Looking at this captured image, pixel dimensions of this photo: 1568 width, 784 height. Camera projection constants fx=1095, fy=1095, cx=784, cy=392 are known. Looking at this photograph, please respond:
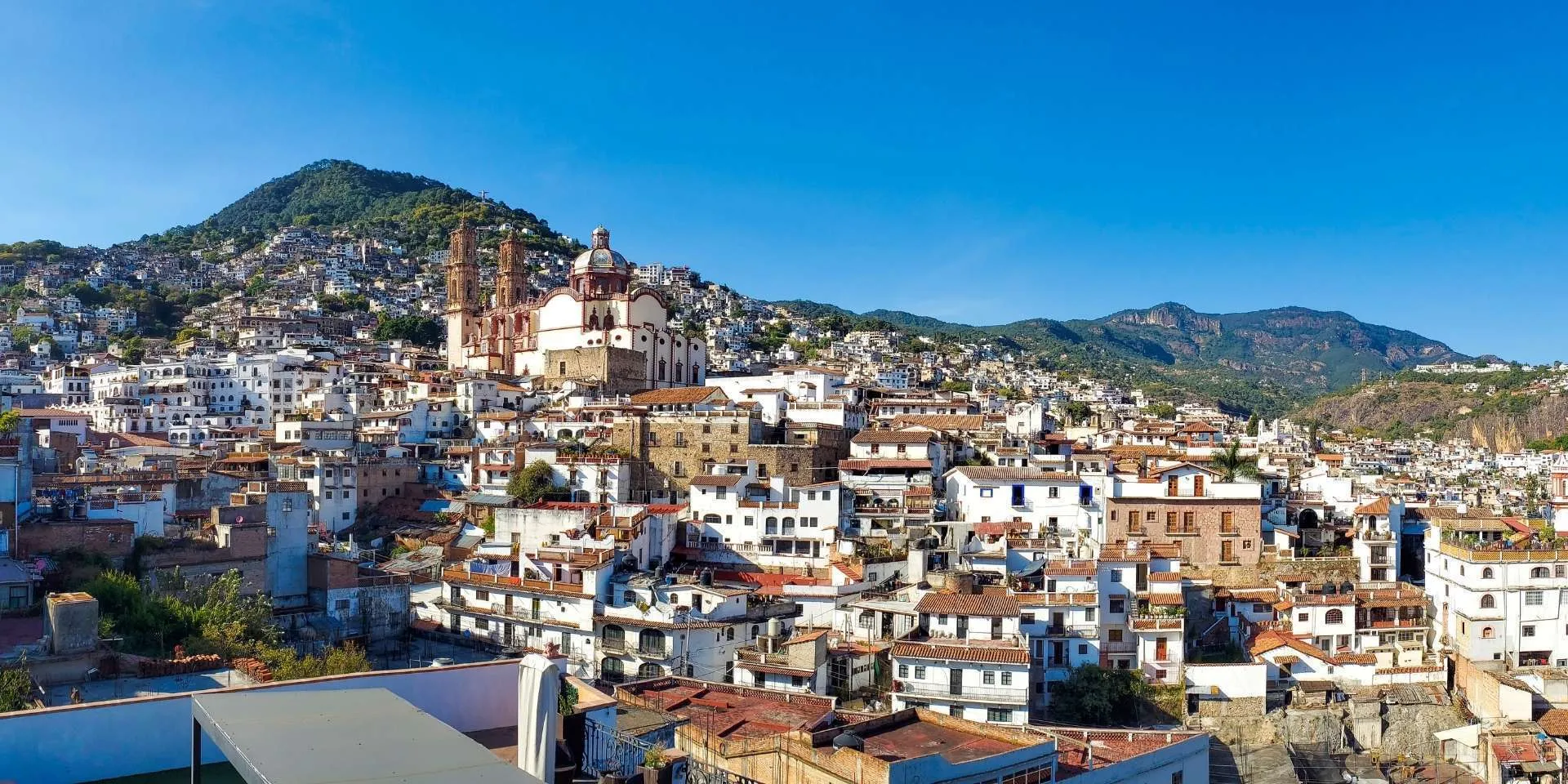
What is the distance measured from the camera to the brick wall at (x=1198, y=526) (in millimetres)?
31078

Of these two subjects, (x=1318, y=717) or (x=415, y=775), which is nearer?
(x=415, y=775)

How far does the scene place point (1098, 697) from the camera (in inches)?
975

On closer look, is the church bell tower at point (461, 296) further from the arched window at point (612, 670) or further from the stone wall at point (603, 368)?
the arched window at point (612, 670)

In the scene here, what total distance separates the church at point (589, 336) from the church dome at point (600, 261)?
5 cm

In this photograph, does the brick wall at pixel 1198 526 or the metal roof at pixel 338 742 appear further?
the brick wall at pixel 1198 526

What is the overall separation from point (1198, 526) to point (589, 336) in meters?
31.6

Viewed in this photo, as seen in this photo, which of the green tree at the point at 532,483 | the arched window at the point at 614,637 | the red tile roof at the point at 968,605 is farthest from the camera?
the green tree at the point at 532,483

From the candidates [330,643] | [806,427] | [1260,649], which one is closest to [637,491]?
[806,427]

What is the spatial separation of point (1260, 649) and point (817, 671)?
11907 mm

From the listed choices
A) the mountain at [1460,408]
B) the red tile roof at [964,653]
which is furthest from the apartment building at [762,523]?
the mountain at [1460,408]

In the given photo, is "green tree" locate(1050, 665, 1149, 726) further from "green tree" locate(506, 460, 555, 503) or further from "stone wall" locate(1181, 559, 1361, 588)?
"green tree" locate(506, 460, 555, 503)

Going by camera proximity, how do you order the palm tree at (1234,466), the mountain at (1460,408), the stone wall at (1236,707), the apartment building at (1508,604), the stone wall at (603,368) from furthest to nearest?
the mountain at (1460,408)
the stone wall at (603,368)
the palm tree at (1234,466)
the apartment building at (1508,604)
the stone wall at (1236,707)

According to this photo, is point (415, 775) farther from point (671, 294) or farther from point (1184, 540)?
point (671, 294)

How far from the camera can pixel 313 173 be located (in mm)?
150750
